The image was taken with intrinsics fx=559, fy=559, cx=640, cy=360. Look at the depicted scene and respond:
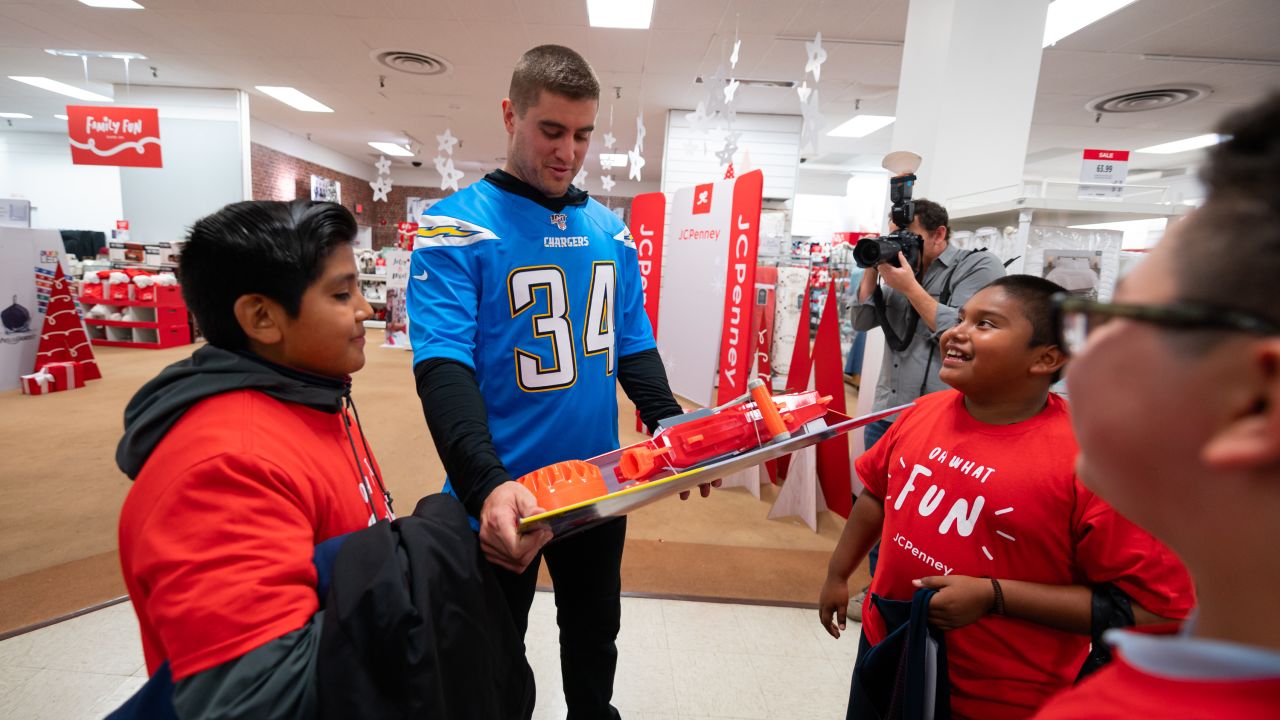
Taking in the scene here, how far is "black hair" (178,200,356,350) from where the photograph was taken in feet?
2.72

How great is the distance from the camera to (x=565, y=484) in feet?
3.16

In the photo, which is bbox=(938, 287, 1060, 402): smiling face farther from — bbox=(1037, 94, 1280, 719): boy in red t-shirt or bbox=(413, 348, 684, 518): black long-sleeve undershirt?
bbox=(413, 348, 684, 518): black long-sleeve undershirt

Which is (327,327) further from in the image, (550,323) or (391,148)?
(391,148)

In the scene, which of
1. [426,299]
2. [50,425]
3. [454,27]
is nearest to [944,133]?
[426,299]

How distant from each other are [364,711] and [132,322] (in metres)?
9.77

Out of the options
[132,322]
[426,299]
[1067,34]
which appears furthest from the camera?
[132,322]

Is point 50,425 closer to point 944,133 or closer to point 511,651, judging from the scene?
point 511,651

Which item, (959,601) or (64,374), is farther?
(64,374)

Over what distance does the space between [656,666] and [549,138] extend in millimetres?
1872

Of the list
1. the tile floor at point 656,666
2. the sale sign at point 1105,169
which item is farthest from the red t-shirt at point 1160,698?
the sale sign at point 1105,169

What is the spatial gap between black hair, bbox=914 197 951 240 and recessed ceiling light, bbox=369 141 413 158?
13.2 meters

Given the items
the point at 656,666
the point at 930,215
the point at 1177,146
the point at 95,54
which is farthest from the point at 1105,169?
the point at 95,54

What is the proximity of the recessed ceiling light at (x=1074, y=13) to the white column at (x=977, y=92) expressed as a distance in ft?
6.13

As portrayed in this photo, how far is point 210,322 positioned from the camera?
33.9 inches
